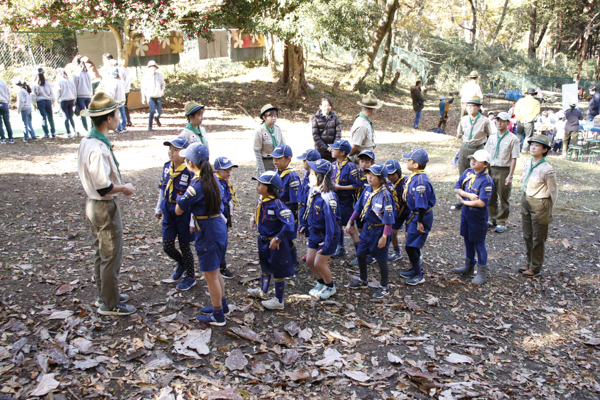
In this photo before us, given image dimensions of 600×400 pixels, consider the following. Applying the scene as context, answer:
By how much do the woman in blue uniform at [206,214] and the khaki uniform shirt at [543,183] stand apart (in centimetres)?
484

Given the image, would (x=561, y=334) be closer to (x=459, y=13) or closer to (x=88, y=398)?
(x=88, y=398)

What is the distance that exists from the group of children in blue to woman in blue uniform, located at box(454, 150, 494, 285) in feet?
0.05

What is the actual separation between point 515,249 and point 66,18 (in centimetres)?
1579

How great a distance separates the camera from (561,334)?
17.9 feet

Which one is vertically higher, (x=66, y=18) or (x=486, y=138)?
(x=66, y=18)

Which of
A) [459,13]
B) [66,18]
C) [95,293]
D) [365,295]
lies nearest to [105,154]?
[95,293]

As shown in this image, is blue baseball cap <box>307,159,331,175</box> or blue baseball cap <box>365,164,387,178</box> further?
blue baseball cap <box>365,164,387,178</box>

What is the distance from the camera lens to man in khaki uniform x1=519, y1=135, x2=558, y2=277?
6.58m

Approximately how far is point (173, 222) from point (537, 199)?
211 inches

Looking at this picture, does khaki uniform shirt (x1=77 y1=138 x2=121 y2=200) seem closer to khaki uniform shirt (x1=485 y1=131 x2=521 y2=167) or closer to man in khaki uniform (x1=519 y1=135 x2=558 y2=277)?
man in khaki uniform (x1=519 y1=135 x2=558 y2=277)

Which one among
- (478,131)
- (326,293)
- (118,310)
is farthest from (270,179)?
(478,131)

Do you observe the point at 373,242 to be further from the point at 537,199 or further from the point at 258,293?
the point at 537,199

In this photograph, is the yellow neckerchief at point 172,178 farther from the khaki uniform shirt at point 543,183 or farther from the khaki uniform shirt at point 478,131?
the khaki uniform shirt at point 478,131

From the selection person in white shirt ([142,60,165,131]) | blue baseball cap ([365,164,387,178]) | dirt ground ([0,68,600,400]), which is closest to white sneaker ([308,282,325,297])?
dirt ground ([0,68,600,400])
